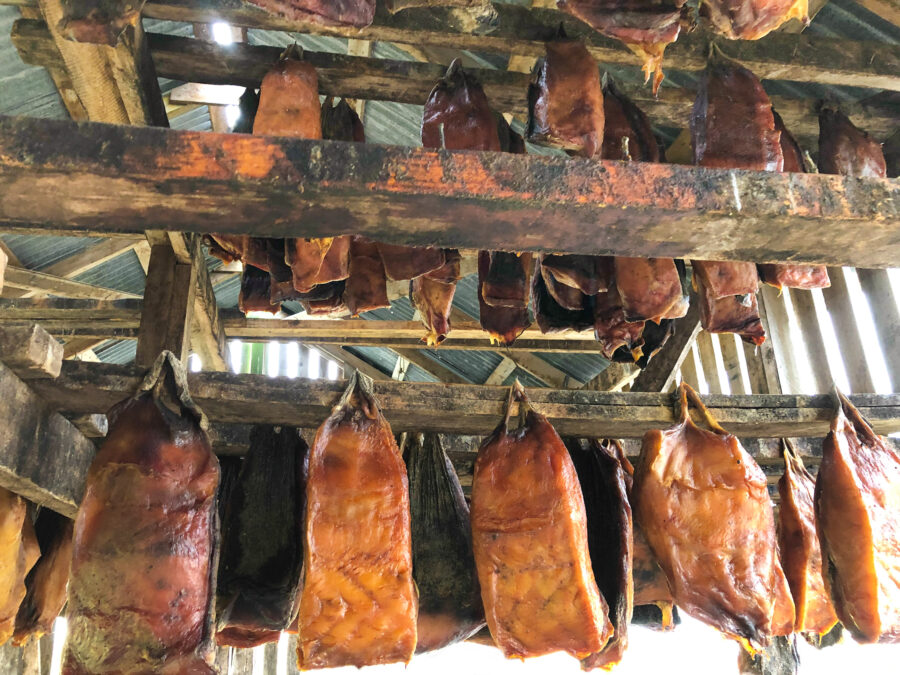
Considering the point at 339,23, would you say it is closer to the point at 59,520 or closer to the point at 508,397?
the point at 508,397

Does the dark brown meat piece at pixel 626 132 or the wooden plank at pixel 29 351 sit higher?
the dark brown meat piece at pixel 626 132

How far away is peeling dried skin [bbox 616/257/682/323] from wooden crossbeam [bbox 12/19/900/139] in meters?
0.81

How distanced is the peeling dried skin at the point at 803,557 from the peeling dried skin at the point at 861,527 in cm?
14

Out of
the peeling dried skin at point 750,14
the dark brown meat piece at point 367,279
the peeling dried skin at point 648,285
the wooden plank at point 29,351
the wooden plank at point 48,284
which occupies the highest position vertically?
the wooden plank at point 48,284

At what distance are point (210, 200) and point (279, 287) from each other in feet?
3.18

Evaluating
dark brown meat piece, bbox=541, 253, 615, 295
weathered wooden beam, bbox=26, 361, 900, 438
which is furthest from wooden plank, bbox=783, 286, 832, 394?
dark brown meat piece, bbox=541, 253, 615, 295

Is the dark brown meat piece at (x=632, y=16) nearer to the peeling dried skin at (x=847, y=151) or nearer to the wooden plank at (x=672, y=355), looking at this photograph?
the peeling dried skin at (x=847, y=151)

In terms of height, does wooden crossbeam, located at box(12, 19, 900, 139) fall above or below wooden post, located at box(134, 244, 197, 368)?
above

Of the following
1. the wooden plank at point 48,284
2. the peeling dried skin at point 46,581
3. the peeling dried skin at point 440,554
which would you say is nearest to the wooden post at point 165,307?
the peeling dried skin at point 46,581

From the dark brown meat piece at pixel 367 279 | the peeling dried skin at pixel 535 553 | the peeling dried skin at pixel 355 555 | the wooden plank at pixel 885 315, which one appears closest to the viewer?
the peeling dried skin at pixel 355 555

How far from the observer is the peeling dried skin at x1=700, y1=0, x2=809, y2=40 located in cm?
184

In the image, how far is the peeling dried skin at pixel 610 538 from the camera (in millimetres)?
2688

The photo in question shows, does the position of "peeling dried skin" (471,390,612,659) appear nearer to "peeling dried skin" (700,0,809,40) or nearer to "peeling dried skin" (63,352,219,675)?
"peeling dried skin" (63,352,219,675)

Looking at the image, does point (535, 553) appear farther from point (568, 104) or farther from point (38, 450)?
point (38, 450)
